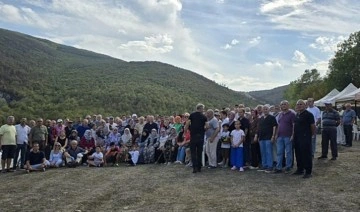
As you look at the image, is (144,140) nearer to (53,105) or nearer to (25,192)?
(25,192)

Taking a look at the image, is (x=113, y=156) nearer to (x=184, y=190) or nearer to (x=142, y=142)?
(x=142, y=142)

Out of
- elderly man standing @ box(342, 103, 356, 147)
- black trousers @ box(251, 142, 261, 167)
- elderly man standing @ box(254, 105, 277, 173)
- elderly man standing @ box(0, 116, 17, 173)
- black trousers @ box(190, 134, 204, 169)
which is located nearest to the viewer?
elderly man standing @ box(254, 105, 277, 173)

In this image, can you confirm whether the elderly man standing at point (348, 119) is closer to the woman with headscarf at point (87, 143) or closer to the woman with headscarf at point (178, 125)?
the woman with headscarf at point (178, 125)

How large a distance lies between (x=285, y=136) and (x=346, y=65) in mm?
45822

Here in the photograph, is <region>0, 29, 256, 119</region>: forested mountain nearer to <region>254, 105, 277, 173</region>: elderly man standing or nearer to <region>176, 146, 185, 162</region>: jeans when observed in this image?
<region>176, 146, 185, 162</region>: jeans

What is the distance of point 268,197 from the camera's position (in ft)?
25.9

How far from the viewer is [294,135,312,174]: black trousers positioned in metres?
9.91

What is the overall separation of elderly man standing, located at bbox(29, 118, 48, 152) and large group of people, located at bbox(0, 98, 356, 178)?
0.03 meters

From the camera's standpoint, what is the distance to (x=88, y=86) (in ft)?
184

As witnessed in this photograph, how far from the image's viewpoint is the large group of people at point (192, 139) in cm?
1074

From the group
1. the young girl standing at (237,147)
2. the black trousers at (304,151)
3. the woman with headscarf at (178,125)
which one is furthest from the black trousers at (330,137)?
the woman with headscarf at (178,125)

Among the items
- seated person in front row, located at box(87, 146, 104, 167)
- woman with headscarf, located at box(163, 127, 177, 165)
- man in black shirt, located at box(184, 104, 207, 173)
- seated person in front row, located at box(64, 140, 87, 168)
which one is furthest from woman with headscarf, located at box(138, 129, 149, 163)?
man in black shirt, located at box(184, 104, 207, 173)

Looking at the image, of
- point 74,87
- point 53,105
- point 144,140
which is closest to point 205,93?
point 74,87

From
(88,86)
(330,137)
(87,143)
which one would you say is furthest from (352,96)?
(88,86)
